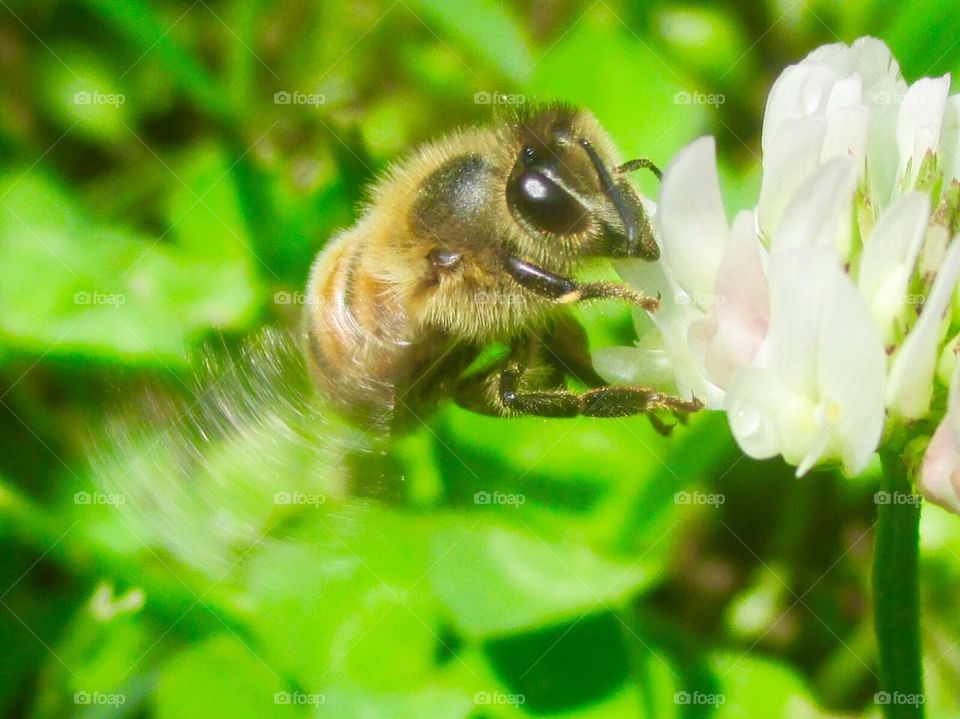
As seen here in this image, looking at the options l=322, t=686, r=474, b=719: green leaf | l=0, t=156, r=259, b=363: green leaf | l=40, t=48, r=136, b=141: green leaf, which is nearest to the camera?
l=322, t=686, r=474, b=719: green leaf

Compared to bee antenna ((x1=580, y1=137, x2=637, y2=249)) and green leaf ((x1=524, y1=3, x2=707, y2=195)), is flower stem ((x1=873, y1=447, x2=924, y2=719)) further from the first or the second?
green leaf ((x1=524, y1=3, x2=707, y2=195))

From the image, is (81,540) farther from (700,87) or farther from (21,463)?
(700,87)

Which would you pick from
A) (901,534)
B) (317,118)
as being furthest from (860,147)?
(317,118)

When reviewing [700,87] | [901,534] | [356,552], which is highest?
[700,87]

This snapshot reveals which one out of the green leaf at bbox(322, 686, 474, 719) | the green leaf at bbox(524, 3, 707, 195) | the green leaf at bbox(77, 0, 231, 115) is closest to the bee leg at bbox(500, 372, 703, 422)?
the green leaf at bbox(322, 686, 474, 719)

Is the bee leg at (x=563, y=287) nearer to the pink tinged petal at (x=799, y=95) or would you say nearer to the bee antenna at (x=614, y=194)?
the bee antenna at (x=614, y=194)


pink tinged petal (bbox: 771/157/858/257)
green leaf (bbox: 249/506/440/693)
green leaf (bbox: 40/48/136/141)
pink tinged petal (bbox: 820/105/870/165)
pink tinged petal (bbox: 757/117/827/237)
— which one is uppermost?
green leaf (bbox: 40/48/136/141)

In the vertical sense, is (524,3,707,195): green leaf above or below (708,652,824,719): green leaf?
above
